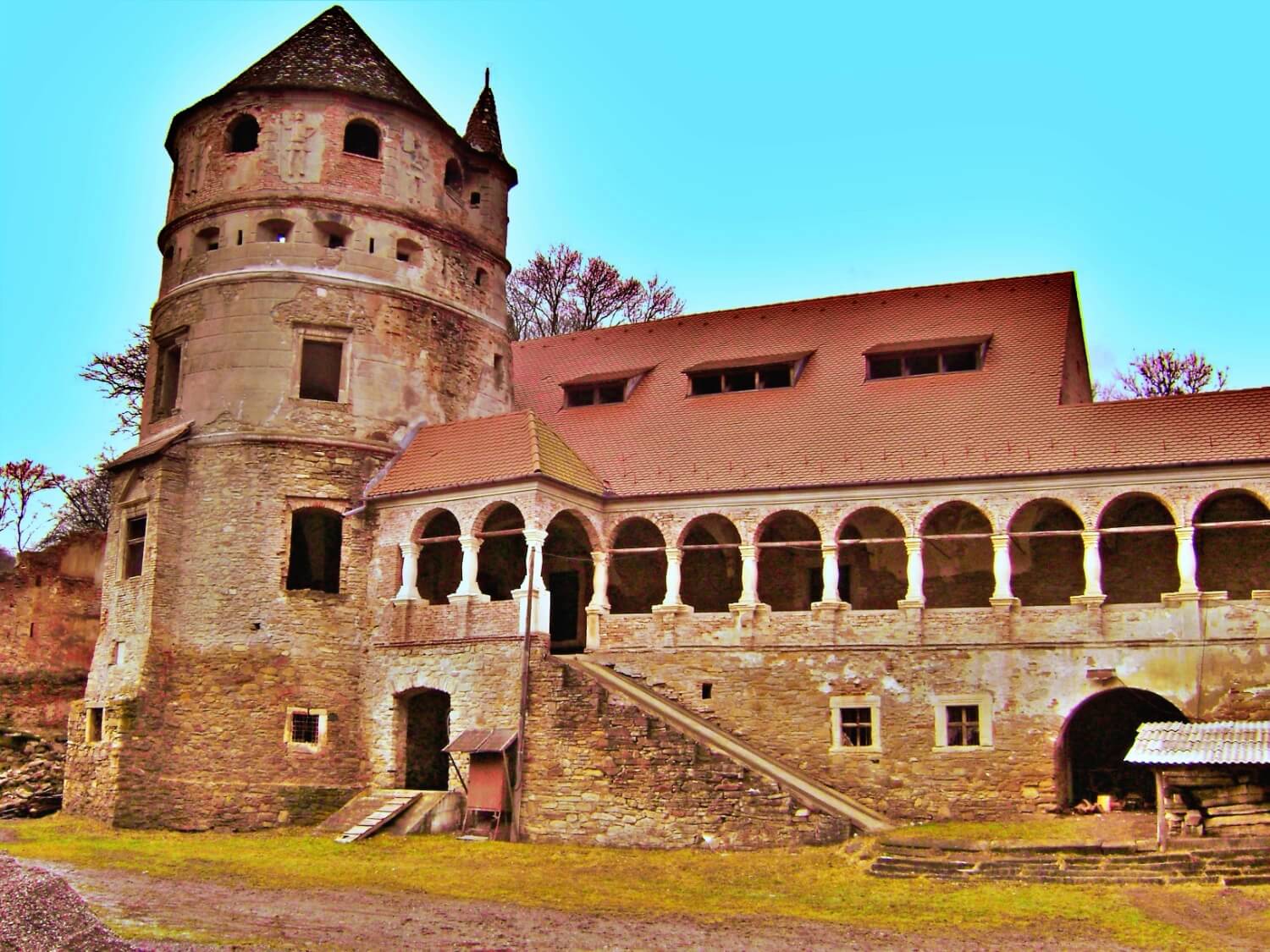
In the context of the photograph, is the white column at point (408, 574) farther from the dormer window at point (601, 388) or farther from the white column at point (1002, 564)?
the white column at point (1002, 564)

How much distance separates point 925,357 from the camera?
114 feet

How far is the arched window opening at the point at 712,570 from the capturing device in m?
33.7

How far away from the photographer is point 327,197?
34125 mm

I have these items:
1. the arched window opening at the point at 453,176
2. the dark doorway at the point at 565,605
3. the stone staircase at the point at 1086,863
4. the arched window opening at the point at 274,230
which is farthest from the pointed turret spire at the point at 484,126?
the stone staircase at the point at 1086,863

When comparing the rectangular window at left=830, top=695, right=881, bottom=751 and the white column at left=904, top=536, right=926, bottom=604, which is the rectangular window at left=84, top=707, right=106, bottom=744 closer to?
the rectangular window at left=830, top=695, right=881, bottom=751

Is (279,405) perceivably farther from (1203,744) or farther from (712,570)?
(1203,744)

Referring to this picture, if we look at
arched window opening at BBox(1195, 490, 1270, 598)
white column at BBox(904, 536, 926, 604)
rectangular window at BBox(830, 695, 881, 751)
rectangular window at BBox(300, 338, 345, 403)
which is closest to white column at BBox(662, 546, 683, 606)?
rectangular window at BBox(830, 695, 881, 751)

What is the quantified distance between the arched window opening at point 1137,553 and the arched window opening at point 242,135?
2145 centimetres

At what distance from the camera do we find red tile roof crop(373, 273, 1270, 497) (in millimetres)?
29688

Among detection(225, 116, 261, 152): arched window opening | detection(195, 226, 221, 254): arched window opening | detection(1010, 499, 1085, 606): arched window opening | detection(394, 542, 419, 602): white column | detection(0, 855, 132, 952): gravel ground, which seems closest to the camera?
detection(0, 855, 132, 952): gravel ground

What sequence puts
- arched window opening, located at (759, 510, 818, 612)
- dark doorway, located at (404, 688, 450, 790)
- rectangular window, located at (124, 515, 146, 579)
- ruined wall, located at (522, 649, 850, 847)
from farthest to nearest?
1. arched window opening, located at (759, 510, 818, 612)
2. rectangular window, located at (124, 515, 146, 579)
3. dark doorway, located at (404, 688, 450, 790)
4. ruined wall, located at (522, 649, 850, 847)

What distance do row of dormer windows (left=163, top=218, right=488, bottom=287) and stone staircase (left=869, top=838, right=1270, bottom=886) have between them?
18.4 m

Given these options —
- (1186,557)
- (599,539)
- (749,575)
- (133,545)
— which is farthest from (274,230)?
(1186,557)

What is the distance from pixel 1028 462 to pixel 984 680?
4.55m
